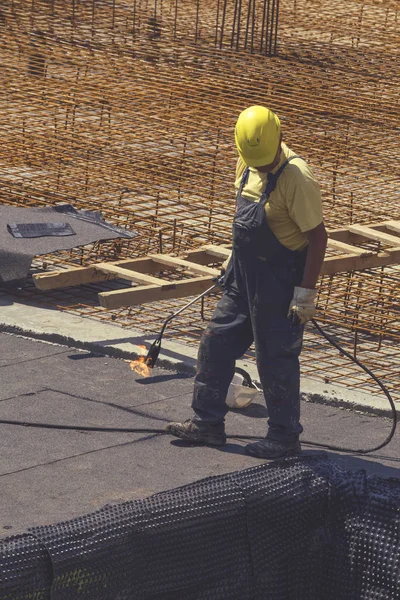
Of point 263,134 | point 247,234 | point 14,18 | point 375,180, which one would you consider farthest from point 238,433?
point 14,18

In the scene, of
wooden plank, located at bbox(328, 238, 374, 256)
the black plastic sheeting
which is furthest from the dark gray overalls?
wooden plank, located at bbox(328, 238, 374, 256)

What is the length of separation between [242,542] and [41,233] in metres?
5.18

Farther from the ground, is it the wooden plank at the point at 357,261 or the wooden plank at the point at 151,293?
the wooden plank at the point at 357,261

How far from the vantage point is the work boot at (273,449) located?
6543 mm

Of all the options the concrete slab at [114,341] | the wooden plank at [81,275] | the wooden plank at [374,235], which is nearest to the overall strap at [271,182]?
the concrete slab at [114,341]

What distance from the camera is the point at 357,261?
28.9 feet

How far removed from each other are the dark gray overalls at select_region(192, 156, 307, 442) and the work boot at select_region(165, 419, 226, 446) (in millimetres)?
46

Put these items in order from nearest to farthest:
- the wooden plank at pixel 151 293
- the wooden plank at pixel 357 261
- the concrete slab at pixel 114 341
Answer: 1. the concrete slab at pixel 114 341
2. the wooden plank at pixel 151 293
3. the wooden plank at pixel 357 261

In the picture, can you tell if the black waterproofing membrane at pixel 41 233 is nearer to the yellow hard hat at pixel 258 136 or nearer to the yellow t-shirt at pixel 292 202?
the yellow t-shirt at pixel 292 202

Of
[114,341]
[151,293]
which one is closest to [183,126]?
[114,341]

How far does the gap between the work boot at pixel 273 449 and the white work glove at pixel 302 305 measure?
0.70 meters

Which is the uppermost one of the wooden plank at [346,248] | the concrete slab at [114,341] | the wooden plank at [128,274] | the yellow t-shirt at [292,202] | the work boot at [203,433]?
the yellow t-shirt at [292,202]

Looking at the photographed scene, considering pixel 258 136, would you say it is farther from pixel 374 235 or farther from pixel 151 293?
pixel 374 235

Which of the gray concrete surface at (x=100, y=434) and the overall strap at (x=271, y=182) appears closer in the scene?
the gray concrete surface at (x=100, y=434)
